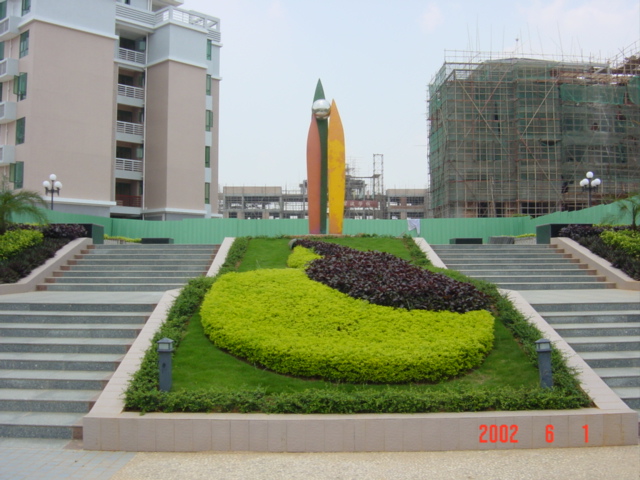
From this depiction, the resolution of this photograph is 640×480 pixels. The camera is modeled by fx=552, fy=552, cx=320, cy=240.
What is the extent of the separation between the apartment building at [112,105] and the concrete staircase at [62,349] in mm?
16656

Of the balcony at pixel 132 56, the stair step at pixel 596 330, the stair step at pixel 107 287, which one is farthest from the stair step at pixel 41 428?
the balcony at pixel 132 56

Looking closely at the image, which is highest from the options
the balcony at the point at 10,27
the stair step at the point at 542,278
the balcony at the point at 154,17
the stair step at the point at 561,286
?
the balcony at the point at 154,17

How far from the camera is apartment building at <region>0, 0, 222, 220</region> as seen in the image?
82.1 ft

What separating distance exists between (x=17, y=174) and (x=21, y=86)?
13.2 feet

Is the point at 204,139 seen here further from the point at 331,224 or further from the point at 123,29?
the point at 331,224

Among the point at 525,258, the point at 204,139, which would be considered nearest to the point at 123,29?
the point at 204,139

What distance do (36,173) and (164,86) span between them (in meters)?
8.22

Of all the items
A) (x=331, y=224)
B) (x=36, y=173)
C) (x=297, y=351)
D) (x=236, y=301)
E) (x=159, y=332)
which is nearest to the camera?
(x=297, y=351)

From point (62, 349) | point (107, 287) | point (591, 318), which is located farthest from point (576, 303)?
point (107, 287)

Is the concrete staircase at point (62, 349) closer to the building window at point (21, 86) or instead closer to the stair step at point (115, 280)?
the stair step at point (115, 280)

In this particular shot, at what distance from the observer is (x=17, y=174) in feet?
82.3

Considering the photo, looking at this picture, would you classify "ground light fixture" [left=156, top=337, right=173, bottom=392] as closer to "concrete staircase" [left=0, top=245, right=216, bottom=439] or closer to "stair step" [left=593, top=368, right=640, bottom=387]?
"concrete staircase" [left=0, top=245, right=216, bottom=439]

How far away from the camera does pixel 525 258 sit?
12.7 m
